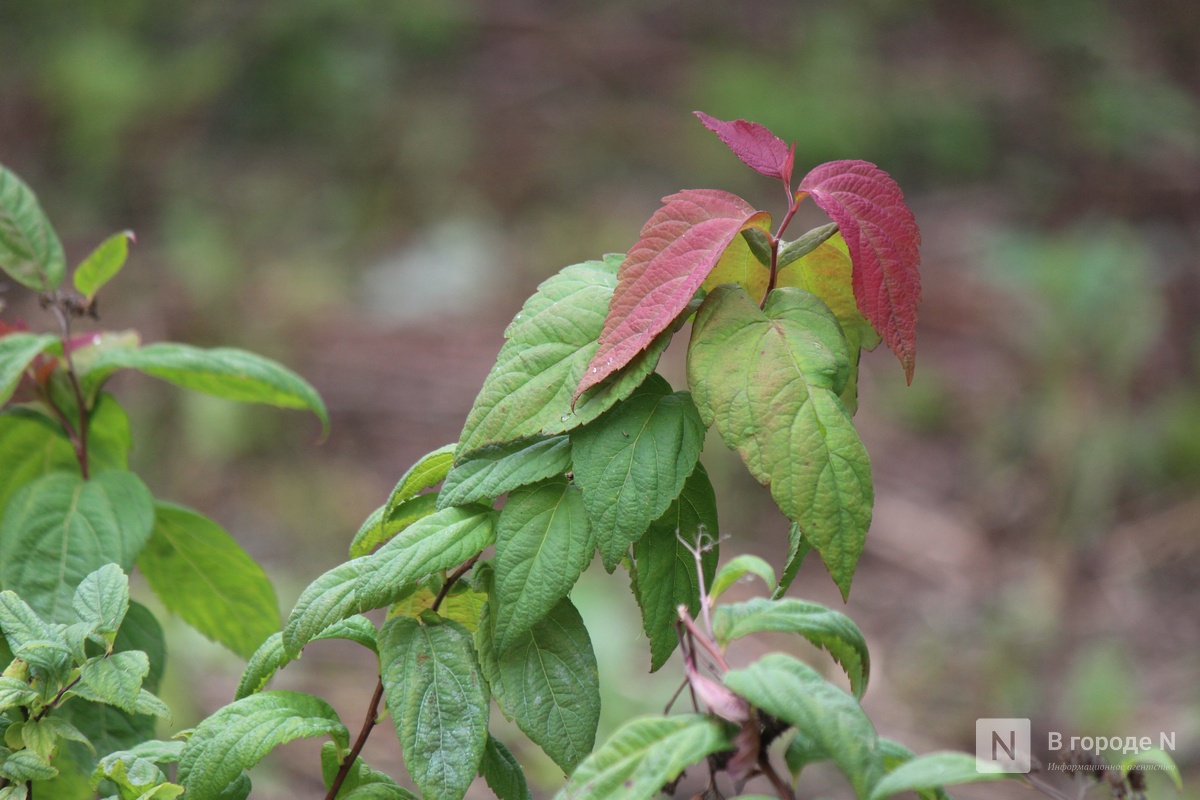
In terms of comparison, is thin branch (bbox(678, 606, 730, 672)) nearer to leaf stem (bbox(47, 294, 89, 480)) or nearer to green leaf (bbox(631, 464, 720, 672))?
green leaf (bbox(631, 464, 720, 672))

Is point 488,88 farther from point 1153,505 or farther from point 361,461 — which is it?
point 1153,505

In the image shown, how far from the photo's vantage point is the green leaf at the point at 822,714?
56cm

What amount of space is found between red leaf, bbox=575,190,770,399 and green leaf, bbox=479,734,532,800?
11.4 inches

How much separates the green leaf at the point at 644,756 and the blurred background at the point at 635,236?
5.32 feet

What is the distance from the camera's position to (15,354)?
3.14 feet

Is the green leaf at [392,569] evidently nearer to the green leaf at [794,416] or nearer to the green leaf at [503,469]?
the green leaf at [503,469]

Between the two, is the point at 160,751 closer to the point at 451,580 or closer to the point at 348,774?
the point at 348,774

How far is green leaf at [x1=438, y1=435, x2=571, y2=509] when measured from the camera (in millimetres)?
715

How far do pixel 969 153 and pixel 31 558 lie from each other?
4.71m

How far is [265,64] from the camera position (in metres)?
4.87

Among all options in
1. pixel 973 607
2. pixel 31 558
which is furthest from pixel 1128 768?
pixel 973 607

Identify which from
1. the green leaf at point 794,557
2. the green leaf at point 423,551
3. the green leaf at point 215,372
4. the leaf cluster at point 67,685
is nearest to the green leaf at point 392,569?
the green leaf at point 423,551

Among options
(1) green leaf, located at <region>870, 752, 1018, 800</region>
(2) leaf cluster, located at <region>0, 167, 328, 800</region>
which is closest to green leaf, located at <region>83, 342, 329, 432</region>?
(2) leaf cluster, located at <region>0, 167, 328, 800</region>

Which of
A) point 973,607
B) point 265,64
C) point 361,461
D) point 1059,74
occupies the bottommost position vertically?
point 973,607
